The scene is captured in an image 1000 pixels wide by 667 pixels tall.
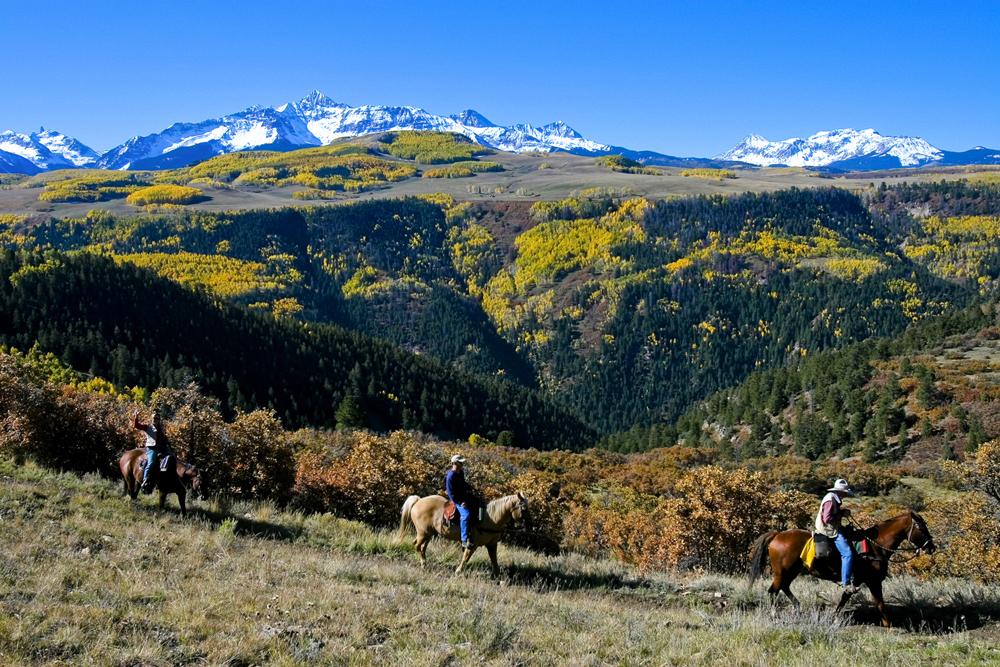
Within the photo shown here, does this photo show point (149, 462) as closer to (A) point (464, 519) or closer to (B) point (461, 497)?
(B) point (461, 497)

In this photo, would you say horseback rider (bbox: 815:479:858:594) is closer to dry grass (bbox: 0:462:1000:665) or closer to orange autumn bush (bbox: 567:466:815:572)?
dry grass (bbox: 0:462:1000:665)

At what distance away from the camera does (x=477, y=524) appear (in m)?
16.6

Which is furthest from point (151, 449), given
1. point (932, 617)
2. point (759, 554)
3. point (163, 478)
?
point (932, 617)

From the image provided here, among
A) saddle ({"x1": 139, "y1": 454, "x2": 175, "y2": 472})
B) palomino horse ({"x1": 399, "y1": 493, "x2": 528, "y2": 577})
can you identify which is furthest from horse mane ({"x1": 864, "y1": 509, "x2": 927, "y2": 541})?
saddle ({"x1": 139, "y1": 454, "x2": 175, "y2": 472})

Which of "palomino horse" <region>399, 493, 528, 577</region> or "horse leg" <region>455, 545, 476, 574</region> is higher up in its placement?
"palomino horse" <region>399, 493, 528, 577</region>

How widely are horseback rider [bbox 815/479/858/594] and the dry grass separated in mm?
985

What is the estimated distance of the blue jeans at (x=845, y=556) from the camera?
47.4 feet

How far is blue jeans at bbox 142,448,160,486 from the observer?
1817 centimetres

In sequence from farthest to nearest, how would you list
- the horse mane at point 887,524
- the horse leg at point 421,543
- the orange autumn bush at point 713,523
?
the orange autumn bush at point 713,523
the horse leg at point 421,543
the horse mane at point 887,524

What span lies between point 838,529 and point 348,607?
10.7 m

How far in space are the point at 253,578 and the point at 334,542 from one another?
18.5ft

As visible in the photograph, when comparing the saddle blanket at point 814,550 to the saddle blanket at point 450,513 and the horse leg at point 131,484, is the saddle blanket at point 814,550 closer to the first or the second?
the saddle blanket at point 450,513

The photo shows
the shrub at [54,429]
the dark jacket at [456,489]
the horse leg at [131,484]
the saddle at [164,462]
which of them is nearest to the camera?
the dark jacket at [456,489]

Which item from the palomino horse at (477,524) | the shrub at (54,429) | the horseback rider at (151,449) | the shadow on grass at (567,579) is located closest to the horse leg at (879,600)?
the shadow on grass at (567,579)
